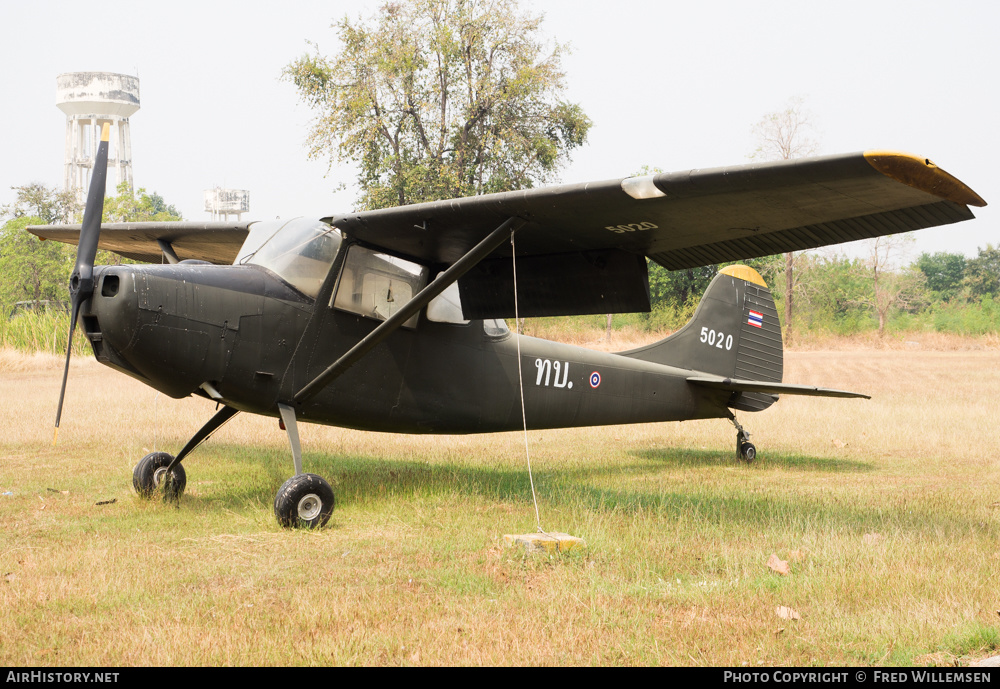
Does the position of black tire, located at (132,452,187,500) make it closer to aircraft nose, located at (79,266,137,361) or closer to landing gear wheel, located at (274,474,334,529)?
landing gear wheel, located at (274,474,334,529)

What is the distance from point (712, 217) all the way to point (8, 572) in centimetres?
569

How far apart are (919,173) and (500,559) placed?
3539 mm

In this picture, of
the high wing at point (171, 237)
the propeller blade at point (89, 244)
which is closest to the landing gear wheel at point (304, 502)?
the propeller blade at point (89, 244)

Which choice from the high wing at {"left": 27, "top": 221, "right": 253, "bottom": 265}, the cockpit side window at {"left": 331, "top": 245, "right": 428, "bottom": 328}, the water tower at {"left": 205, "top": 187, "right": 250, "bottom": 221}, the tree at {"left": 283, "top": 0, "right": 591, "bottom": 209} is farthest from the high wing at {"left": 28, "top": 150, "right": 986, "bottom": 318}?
the water tower at {"left": 205, "top": 187, "right": 250, "bottom": 221}

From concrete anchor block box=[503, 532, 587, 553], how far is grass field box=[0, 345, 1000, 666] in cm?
10

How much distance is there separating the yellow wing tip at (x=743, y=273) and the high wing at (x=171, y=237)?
22.5 feet

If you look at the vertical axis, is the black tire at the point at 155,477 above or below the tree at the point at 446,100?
below

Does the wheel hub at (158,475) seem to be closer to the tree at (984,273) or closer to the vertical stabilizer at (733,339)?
the vertical stabilizer at (733,339)

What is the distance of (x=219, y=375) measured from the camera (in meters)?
6.44

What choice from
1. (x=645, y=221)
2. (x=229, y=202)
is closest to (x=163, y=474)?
(x=645, y=221)

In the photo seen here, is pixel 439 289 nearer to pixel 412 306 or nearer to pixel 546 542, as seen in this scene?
pixel 412 306

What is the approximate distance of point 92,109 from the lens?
70.3 meters

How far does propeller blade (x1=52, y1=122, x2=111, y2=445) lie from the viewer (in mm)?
5777

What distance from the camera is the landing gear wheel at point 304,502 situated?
20.0ft
